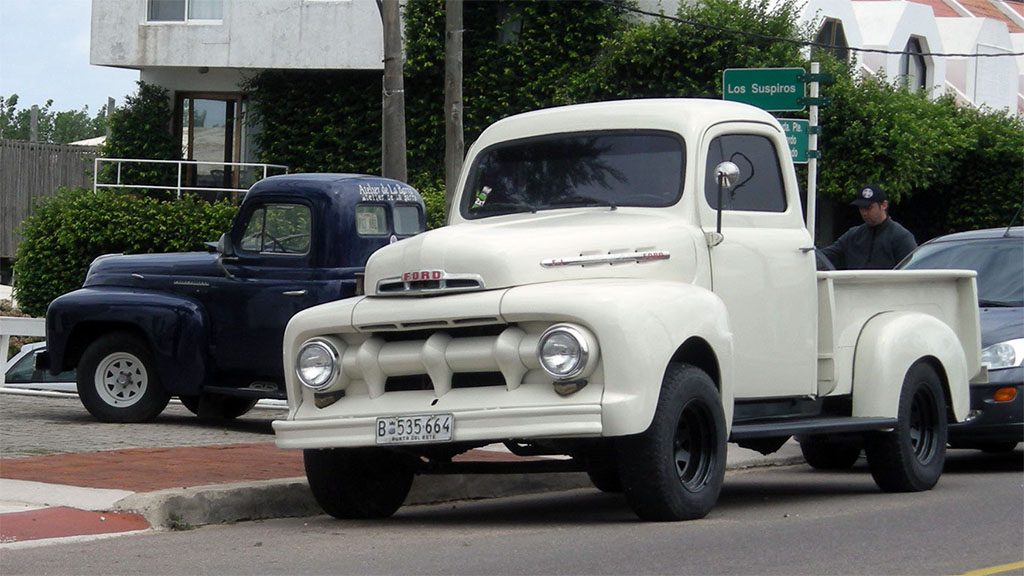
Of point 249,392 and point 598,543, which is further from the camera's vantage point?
point 249,392

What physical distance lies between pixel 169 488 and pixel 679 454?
2.83 m

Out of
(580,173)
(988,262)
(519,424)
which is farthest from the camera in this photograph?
(988,262)

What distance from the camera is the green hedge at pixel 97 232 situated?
1287 inches

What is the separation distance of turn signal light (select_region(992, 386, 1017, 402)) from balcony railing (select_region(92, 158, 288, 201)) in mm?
24016

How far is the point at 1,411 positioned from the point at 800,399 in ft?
25.5

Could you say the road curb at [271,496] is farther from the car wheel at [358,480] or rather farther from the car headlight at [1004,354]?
the car headlight at [1004,354]

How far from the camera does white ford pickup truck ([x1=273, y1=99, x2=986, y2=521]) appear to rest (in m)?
8.10

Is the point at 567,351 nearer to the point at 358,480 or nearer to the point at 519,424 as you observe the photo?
the point at 519,424

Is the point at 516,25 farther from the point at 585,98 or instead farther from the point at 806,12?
the point at 806,12

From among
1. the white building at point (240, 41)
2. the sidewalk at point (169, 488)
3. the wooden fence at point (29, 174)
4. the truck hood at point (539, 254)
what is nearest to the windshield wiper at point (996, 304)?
the sidewalk at point (169, 488)

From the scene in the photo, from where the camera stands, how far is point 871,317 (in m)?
10.4

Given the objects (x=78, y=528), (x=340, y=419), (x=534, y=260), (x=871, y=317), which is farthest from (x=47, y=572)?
(x=871, y=317)

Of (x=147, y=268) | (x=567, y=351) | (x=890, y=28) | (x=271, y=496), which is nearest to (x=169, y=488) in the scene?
(x=271, y=496)

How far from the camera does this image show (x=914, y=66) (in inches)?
1559
